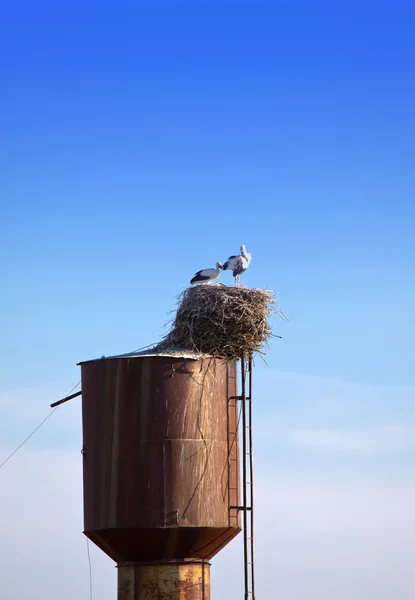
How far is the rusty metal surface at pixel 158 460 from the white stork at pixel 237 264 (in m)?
2.72

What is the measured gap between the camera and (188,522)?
24047mm

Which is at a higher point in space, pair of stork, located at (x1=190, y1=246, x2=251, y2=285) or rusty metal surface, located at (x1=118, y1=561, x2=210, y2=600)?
pair of stork, located at (x1=190, y1=246, x2=251, y2=285)

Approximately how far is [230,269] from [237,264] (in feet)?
0.68

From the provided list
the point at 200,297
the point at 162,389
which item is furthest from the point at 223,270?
the point at 162,389

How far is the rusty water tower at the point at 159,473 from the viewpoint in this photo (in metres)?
24.1

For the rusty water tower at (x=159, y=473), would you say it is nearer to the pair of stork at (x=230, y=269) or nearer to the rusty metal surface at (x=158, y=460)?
the rusty metal surface at (x=158, y=460)

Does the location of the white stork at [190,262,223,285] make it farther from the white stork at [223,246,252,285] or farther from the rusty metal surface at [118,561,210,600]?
the rusty metal surface at [118,561,210,600]

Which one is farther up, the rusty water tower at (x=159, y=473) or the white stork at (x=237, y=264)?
the white stork at (x=237, y=264)

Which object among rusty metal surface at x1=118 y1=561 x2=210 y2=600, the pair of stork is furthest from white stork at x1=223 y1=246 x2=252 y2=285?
rusty metal surface at x1=118 y1=561 x2=210 y2=600

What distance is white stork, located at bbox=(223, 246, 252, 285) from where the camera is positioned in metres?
27.0

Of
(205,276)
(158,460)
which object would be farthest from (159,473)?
(205,276)

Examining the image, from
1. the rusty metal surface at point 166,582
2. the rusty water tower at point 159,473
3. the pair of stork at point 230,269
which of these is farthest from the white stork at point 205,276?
the rusty metal surface at point 166,582

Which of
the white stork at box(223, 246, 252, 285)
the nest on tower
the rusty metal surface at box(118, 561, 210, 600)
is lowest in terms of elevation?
the rusty metal surface at box(118, 561, 210, 600)

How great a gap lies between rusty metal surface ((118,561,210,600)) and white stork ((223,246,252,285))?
656cm
